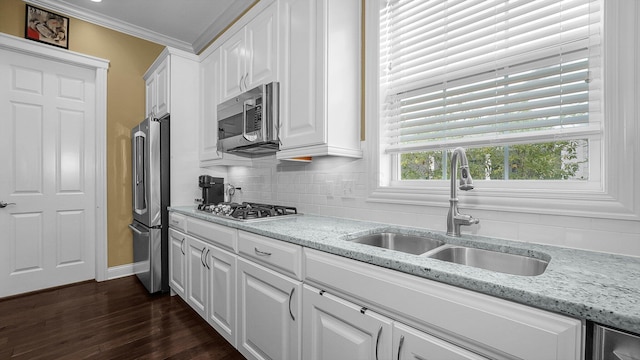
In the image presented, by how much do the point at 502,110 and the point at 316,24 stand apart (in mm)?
1171

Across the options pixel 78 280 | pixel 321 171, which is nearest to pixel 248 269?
pixel 321 171

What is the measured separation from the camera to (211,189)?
2975mm

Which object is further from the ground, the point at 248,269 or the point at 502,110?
the point at 502,110

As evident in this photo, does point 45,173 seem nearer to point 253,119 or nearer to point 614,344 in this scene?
point 253,119

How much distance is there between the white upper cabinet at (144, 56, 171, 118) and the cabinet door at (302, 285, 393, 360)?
258cm

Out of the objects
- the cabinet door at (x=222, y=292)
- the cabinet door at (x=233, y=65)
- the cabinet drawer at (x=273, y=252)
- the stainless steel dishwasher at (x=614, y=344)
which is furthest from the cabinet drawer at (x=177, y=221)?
the stainless steel dishwasher at (x=614, y=344)

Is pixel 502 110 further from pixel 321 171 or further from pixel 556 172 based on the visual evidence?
pixel 321 171

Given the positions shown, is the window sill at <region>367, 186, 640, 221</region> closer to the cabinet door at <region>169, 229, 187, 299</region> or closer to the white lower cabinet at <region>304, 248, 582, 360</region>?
the white lower cabinet at <region>304, 248, 582, 360</region>

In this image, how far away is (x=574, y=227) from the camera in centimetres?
118

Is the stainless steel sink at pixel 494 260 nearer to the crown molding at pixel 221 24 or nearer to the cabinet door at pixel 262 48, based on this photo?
the cabinet door at pixel 262 48

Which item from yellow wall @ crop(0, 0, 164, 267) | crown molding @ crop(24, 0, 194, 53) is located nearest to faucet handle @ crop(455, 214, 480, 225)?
yellow wall @ crop(0, 0, 164, 267)

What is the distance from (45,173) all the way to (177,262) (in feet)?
5.96

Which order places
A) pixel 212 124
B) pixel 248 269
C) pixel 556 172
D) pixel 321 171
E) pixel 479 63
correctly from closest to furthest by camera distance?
pixel 556 172
pixel 479 63
pixel 248 269
pixel 321 171
pixel 212 124

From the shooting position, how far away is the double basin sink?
3.85 feet
